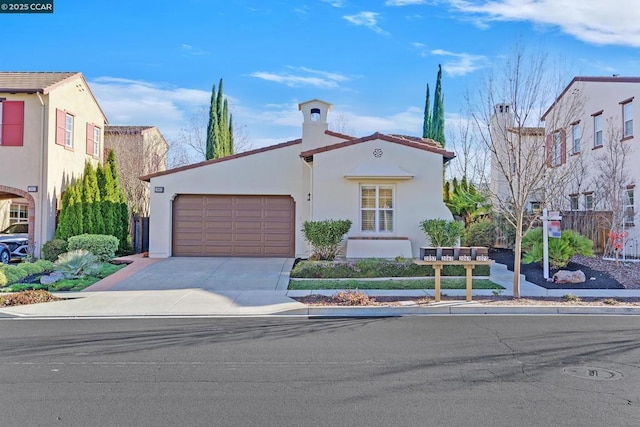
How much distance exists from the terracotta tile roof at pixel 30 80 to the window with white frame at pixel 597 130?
2082 cm

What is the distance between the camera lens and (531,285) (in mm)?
13477

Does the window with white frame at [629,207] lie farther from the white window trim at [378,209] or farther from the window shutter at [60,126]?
the window shutter at [60,126]

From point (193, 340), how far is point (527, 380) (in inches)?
190

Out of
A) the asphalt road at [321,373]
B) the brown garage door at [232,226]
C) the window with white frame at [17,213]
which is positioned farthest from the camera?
the window with white frame at [17,213]

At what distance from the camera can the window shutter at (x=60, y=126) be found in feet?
63.1

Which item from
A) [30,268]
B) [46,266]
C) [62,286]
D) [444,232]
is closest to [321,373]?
[62,286]

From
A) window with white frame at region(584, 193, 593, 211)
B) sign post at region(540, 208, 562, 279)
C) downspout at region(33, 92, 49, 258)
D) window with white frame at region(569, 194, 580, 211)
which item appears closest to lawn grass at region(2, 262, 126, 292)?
downspout at region(33, 92, 49, 258)

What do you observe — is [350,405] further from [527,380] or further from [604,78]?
[604,78]

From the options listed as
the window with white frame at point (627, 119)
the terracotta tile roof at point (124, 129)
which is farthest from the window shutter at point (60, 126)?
the window with white frame at point (627, 119)

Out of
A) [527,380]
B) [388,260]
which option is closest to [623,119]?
[388,260]

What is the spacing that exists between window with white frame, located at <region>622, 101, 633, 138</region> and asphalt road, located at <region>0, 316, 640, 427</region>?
38.4ft

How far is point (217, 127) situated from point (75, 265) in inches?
656

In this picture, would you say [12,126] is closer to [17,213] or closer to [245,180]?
[17,213]

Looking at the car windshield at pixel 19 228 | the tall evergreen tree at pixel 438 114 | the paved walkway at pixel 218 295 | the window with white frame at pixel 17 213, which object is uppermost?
the tall evergreen tree at pixel 438 114
